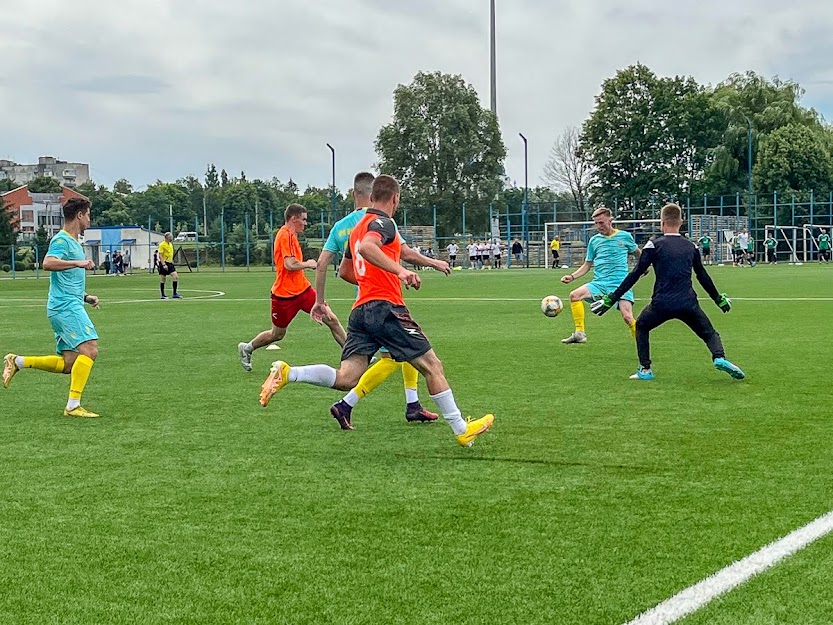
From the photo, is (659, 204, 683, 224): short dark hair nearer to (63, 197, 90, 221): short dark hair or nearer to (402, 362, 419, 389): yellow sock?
(402, 362, 419, 389): yellow sock

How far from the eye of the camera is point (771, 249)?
5844 cm

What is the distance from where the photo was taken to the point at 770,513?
5539 millimetres

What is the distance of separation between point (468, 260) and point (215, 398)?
55277 millimetres

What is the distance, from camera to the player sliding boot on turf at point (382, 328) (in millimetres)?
7414

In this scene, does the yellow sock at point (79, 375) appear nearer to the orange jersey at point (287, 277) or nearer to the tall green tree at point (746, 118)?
the orange jersey at point (287, 277)

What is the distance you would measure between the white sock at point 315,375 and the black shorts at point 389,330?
367 mm

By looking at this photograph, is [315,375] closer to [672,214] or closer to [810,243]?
[672,214]

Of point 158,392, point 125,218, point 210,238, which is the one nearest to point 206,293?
point 158,392

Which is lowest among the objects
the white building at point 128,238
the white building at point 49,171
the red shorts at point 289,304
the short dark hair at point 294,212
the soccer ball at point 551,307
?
the soccer ball at point 551,307

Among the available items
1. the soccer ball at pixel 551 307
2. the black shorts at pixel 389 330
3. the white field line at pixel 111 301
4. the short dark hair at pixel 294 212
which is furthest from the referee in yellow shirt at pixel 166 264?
the black shorts at pixel 389 330

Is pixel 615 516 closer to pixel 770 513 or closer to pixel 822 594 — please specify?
pixel 770 513

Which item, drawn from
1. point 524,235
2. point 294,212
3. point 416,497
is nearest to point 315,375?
point 416,497

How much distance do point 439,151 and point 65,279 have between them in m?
77.2

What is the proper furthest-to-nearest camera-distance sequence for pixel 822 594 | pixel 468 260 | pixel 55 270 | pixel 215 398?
pixel 468 260
pixel 215 398
pixel 55 270
pixel 822 594
